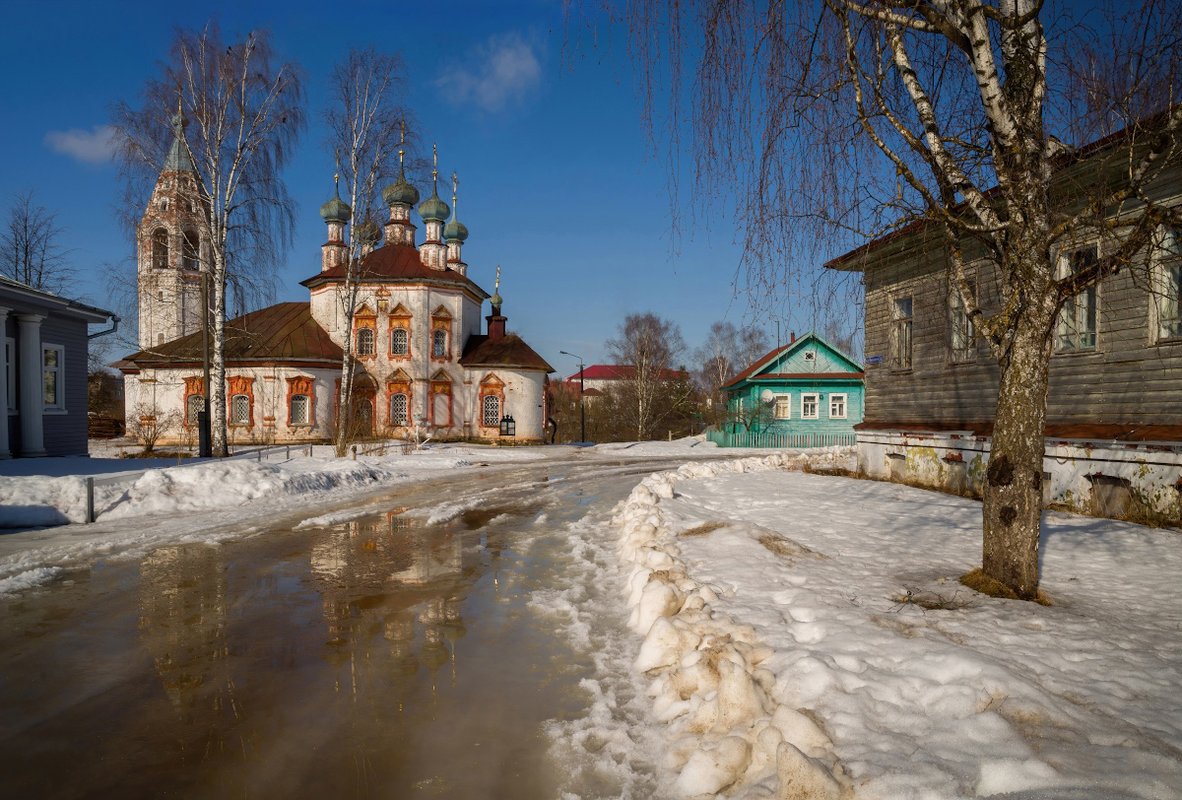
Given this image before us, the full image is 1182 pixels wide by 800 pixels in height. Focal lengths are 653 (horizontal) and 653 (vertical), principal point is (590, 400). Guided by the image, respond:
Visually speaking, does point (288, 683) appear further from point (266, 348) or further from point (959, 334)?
point (266, 348)

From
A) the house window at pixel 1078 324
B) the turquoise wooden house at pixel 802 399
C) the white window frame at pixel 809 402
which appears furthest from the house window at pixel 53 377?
the white window frame at pixel 809 402

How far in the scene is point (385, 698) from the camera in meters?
3.90

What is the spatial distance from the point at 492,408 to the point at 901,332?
24982 mm

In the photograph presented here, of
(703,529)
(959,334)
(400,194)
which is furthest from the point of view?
(400,194)

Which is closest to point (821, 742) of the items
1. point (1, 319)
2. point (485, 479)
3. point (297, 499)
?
point (297, 499)

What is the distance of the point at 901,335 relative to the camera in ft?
48.3

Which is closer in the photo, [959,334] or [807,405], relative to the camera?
[959,334]

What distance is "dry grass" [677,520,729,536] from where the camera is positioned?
7730 mm

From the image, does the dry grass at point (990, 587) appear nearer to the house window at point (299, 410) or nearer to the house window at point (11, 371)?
the house window at point (11, 371)

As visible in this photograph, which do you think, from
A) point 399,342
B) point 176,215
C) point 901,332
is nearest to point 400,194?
point 399,342

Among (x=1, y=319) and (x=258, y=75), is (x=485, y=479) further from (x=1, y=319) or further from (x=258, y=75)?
(x=258, y=75)

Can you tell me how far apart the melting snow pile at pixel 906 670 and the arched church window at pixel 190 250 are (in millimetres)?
19393

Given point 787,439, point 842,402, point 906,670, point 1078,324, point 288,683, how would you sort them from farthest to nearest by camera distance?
point 842,402
point 787,439
point 1078,324
point 288,683
point 906,670

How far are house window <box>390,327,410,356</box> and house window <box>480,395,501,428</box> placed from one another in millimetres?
4945
